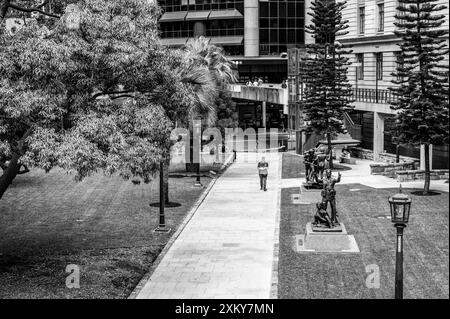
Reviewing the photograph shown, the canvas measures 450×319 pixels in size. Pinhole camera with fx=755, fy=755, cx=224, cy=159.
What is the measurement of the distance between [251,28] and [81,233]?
207 feet

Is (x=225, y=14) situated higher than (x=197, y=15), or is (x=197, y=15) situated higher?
(x=197, y=15)

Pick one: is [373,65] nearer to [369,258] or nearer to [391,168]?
[391,168]

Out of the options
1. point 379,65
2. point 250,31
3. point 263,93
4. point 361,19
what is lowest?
point 263,93

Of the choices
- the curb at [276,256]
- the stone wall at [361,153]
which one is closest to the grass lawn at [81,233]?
the curb at [276,256]

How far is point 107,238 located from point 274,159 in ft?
92.0

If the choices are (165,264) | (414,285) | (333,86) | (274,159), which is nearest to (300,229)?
(165,264)

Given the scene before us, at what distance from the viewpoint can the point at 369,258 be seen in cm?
2250

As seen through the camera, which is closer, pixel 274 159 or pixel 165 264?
pixel 165 264

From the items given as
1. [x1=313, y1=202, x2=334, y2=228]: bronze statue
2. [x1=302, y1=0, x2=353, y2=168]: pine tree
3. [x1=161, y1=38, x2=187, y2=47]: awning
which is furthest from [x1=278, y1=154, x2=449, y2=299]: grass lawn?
[x1=161, y1=38, x2=187, y2=47]: awning

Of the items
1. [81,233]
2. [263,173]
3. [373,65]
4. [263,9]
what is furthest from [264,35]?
[81,233]

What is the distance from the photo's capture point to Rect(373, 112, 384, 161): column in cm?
4894

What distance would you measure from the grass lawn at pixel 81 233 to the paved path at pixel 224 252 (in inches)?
29.9
